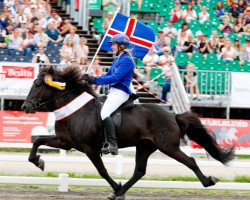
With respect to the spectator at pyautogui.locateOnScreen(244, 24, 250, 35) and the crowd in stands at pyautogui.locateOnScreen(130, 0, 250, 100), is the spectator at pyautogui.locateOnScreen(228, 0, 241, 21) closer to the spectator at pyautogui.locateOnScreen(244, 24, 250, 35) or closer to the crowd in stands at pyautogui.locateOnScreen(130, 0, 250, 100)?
the crowd in stands at pyautogui.locateOnScreen(130, 0, 250, 100)

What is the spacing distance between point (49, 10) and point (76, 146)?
1220cm

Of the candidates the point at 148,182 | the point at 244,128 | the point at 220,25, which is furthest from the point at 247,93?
the point at 148,182

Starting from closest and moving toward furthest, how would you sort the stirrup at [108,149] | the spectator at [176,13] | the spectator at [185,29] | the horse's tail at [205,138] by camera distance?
the stirrup at [108,149] < the horse's tail at [205,138] < the spectator at [185,29] < the spectator at [176,13]

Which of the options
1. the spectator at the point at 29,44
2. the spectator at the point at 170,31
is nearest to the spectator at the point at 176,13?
the spectator at the point at 170,31

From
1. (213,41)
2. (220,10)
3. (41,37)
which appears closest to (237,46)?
(213,41)

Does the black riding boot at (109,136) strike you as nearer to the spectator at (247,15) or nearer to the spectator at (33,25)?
the spectator at (33,25)

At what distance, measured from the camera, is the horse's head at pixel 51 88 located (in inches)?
485

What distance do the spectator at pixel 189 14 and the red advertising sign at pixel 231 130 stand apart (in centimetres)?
649

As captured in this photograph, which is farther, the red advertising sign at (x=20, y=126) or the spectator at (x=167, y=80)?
the spectator at (x=167, y=80)

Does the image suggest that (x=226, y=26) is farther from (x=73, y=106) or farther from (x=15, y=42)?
(x=73, y=106)

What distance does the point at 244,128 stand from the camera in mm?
20281

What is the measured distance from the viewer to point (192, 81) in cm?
2162

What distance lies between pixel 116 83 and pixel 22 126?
7.83m

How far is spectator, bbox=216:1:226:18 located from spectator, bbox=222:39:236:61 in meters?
3.21
